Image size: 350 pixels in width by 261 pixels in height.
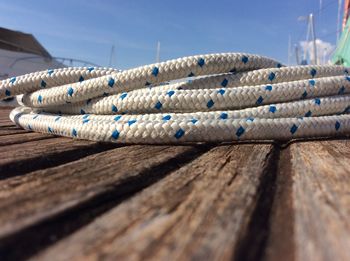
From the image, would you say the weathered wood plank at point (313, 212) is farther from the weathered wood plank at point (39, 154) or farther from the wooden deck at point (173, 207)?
the weathered wood plank at point (39, 154)

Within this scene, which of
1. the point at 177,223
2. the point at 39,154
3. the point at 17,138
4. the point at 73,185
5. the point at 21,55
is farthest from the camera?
the point at 21,55

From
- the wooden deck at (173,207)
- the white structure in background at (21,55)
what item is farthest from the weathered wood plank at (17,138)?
the white structure in background at (21,55)

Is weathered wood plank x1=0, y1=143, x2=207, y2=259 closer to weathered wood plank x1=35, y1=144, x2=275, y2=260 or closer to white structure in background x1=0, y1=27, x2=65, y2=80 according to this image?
weathered wood plank x1=35, y1=144, x2=275, y2=260

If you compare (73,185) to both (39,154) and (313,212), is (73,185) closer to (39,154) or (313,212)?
(39,154)

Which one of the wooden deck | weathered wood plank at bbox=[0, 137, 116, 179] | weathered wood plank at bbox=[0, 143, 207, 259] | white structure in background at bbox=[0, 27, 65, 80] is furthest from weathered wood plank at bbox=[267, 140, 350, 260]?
white structure in background at bbox=[0, 27, 65, 80]

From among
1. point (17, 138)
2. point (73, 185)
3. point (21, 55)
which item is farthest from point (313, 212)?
A: point (21, 55)

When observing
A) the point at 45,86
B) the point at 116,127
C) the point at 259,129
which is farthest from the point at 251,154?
the point at 45,86
